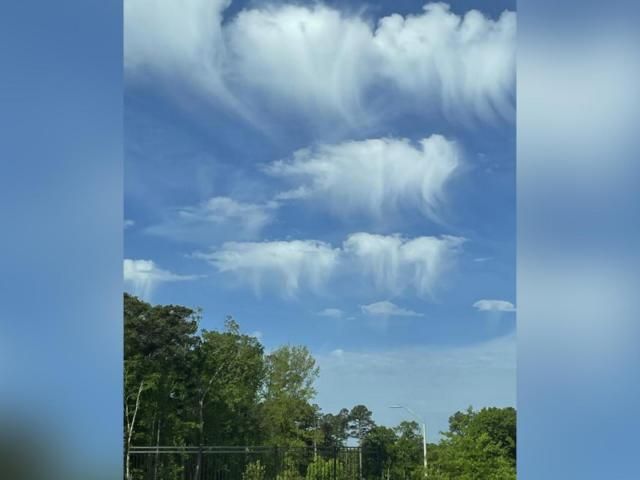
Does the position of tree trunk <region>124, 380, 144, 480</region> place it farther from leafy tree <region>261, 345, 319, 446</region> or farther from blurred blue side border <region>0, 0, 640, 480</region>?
blurred blue side border <region>0, 0, 640, 480</region>

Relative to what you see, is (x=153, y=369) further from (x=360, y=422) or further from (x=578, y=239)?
(x=578, y=239)

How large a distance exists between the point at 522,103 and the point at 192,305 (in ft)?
27.3

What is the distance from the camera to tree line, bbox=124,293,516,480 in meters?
9.78

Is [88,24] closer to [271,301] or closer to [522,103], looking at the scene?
[522,103]

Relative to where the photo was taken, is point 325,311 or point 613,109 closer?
point 613,109

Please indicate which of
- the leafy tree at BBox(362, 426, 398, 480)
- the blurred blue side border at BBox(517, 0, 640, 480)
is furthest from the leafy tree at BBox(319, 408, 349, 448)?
the blurred blue side border at BBox(517, 0, 640, 480)

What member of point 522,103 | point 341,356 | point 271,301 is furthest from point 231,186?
point 522,103

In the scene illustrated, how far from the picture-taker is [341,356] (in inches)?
396

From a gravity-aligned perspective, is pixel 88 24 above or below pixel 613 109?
above

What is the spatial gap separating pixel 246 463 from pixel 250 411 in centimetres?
96

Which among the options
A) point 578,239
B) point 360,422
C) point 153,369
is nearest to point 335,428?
point 360,422

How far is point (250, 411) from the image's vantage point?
1051 centimetres

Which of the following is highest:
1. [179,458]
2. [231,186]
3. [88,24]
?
[231,186]

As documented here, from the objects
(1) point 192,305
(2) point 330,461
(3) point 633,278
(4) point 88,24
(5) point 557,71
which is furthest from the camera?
(1) point 192,305
